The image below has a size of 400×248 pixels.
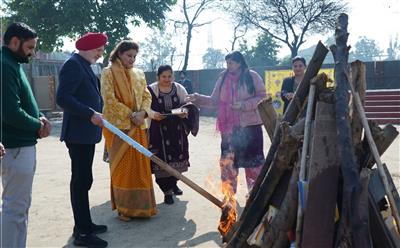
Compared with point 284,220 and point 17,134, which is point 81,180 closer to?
point 17,134

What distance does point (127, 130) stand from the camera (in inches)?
189

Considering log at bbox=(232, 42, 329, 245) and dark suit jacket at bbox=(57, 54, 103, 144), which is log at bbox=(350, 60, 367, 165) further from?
dark suit jacket at bbox=(57, 54, 103, 144)

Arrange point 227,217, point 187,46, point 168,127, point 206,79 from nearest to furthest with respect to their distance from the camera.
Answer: point 227,217 < point 168,127 < point 206,79 < point 187,46

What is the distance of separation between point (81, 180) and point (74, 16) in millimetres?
17761

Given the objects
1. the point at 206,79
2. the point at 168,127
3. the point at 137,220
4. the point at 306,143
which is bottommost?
the point at 137,220

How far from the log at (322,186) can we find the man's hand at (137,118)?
2.27 meters

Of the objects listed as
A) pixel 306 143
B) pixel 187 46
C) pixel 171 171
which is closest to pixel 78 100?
pixel 171 171

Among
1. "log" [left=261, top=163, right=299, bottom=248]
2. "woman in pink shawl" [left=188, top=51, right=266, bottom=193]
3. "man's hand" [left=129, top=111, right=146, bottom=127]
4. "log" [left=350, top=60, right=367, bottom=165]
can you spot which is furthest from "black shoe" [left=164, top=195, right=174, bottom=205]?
"log" [left=350, top=60, right=367, bottom=165]

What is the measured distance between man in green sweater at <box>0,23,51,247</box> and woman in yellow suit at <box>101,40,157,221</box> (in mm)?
1365

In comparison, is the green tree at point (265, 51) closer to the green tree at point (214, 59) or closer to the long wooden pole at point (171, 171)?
the long wooden pole at point (171, 171)

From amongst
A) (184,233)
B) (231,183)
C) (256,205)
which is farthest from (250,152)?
(256,205)

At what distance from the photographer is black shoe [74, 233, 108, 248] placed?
4.08 meters

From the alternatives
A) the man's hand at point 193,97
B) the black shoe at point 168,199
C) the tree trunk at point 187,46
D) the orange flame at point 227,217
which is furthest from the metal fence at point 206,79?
the orange flame at point 227,217

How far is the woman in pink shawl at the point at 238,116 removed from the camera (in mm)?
5160
